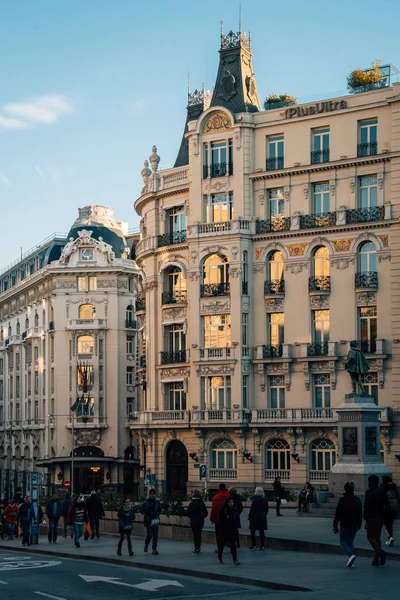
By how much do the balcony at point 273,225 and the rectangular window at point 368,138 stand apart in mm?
5953

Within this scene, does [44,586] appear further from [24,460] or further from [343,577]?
[24,460]

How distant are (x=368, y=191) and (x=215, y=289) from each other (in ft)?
35.9

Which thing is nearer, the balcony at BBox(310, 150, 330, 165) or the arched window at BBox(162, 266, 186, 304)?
the balcony at BBox(310, 150, 330, 165)

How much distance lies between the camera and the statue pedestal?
42.1 metres

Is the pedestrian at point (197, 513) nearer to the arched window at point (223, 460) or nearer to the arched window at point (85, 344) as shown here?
the arched window at point (223, 460)

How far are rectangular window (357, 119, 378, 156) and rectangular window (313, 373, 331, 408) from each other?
13029 mm

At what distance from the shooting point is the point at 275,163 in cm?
6488

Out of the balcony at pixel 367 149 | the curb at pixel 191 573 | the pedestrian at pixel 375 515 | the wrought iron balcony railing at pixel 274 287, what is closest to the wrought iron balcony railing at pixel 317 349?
the wrought iron balcony railing at pixel 274 287

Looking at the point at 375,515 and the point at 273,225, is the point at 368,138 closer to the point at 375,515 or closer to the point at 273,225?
the point at 273,225

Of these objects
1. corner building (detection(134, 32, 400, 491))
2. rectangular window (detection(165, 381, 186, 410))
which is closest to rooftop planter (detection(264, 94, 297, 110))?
corner building (detection(134, 32, 400, 491))

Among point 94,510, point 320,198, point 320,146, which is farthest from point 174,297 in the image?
point 94,510

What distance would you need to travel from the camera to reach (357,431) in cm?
4234

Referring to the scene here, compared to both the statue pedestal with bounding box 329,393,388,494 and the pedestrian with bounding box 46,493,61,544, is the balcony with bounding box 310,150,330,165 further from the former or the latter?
the pedestrian with bounding box 46,493,61,544

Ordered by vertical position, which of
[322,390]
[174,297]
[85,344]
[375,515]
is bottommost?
[375,515]
